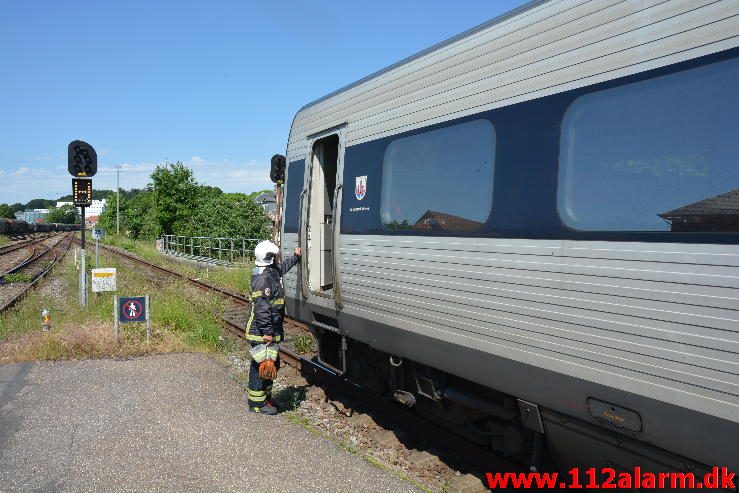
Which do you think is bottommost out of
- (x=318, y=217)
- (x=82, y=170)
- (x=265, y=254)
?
(x=265, y=254)

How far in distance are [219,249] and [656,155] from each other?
884 inches

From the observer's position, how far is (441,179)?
15.7ft

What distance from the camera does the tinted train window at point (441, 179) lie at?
14.1 feet

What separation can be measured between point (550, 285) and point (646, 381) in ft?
2.48

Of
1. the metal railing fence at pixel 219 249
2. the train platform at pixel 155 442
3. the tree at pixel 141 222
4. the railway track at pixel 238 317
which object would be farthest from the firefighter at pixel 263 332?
the tree at pixel 141 222

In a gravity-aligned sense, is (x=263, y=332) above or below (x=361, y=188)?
below

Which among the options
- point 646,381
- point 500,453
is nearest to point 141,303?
point 500,453

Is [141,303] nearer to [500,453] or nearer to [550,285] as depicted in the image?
[500,453]

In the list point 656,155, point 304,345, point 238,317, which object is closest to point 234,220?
point 238,317

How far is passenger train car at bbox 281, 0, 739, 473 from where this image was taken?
9.55 ft

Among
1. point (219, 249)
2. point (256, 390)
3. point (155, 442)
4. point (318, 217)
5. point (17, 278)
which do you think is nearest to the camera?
point (155, 442)

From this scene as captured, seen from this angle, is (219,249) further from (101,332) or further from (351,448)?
(351,448)

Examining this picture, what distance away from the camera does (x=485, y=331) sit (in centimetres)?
413

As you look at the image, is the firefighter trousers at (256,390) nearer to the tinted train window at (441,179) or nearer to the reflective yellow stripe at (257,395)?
the reflective yellow stripe at (257,395)
